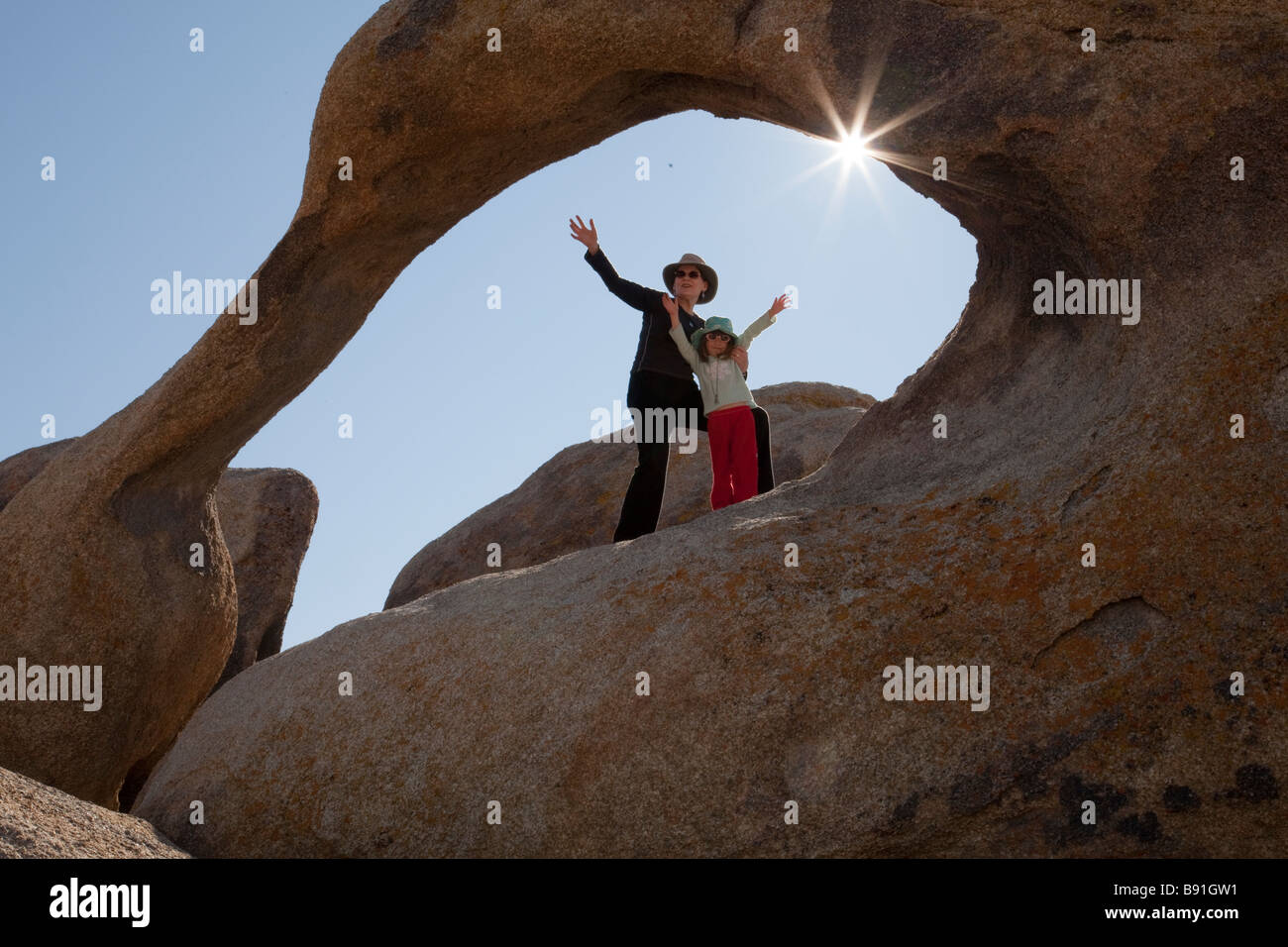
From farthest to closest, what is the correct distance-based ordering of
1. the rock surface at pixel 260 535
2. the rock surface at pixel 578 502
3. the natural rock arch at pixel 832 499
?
the rock surface at pixel 578 502
the rock surface at pixel 260 535
the natural rock arch at pixel 832 499

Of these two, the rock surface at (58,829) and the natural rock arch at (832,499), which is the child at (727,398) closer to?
the natural rock arch at (832,499)

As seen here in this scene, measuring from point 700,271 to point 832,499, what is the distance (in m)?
2.40

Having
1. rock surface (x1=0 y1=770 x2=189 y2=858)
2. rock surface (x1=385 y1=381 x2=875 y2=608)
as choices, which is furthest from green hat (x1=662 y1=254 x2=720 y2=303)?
rock surface (x1=0 y1=770 x2=189 y2=858)

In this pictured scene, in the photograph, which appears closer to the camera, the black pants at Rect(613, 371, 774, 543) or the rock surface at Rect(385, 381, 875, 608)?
the black pants at Rect(613, 371, 774, 543)

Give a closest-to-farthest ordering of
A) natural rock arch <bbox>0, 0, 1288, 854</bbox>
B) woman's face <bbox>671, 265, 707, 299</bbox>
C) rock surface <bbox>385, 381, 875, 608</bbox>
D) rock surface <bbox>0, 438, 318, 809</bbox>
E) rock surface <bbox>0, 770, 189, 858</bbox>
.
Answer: rock surface <bbox>0, 770, 189, 858</bbox>, natural rock arch <bbox>0, 0, 1288, 854</bbox>, woman's face <bbox>671, 265, 707, 299</bbox>, rock surface <bbox>0, 438, 318, 809</bbox>, rock surface <bbox>385, 381, 875, 608</bbox>

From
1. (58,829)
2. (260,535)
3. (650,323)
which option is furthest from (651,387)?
(260,535)

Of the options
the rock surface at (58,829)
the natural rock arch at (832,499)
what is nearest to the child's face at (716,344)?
the natural rock arch at (832,499)

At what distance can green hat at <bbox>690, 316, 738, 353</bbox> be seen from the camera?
24.6ft

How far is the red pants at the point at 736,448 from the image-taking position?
7586 millimetres

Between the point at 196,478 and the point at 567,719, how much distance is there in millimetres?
4161

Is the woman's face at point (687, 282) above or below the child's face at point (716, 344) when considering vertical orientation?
above

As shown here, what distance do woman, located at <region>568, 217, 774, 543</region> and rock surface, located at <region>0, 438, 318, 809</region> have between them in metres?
4.54

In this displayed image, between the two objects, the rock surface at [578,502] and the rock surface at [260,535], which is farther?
the rock surface at [578,502]

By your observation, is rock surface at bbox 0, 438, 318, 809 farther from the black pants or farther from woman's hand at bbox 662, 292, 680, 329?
woman's hand at bbox 662, 292, 680, 329
